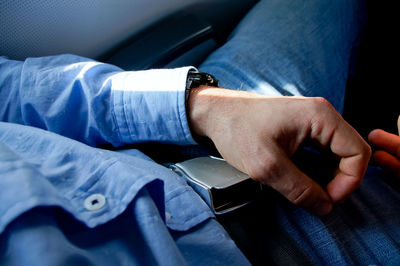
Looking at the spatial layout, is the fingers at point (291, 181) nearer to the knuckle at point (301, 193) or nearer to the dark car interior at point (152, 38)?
the knuckle at point (301, 193)

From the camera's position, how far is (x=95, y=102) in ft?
1.83

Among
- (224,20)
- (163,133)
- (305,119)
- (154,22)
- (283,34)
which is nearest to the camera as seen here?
(305,119)

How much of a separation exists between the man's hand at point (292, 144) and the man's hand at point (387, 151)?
0.67 ft

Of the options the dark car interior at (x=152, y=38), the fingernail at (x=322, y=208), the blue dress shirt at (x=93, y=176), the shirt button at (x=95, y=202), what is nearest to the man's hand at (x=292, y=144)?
the fingernail at (x=322, y=208)

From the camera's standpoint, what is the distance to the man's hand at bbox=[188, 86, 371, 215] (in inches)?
17.1

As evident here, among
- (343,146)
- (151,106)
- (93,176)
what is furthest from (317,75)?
(93,176)

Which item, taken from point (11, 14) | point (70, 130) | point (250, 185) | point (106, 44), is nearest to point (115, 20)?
point (106, 44)

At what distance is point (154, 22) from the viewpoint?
0.91 m

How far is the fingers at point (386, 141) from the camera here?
65 centimetres

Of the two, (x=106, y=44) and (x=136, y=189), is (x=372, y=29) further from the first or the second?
(x=136, y=189)

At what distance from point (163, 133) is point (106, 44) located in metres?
0.44

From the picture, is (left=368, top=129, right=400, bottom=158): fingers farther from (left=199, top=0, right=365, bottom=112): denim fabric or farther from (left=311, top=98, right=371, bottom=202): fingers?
(left=311, top=98, right=371, bottom=202): fingers

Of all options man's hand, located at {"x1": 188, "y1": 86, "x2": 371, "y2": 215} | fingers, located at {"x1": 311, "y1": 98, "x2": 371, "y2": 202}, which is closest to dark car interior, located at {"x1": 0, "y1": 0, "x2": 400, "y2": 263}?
man's hand, located at {"x1": 188, "y1": 86, "x2": 371, "y2": 215}

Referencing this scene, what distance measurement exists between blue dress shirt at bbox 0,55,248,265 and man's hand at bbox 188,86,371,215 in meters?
0.11
